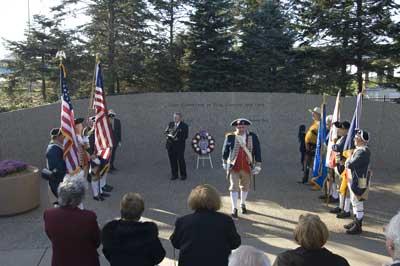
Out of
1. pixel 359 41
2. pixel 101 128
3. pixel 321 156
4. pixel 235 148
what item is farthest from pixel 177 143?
pixel 359 41

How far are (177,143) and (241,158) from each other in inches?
137

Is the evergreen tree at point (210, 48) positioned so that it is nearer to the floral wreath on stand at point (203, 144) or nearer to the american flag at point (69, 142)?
the floral wreath on stand at point (203, 144)

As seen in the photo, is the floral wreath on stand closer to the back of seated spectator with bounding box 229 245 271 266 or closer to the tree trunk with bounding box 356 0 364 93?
the tree trunk with bounding box 356 0 364 93

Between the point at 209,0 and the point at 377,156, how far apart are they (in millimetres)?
10439

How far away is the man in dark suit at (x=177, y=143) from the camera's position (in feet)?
37.1

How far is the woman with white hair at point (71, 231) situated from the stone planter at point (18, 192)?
187 inches

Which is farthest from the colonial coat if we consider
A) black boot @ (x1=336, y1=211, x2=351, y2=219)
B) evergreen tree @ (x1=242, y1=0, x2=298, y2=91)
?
evergreen tree @ (x1=242, y1=0, x2=298, y2=91)

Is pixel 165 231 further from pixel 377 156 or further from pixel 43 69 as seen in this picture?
pixel 43 69

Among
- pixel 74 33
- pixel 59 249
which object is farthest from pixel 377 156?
pixel 74 33

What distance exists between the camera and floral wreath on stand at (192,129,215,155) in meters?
13.0

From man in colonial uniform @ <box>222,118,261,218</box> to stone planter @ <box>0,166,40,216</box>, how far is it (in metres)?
4.22

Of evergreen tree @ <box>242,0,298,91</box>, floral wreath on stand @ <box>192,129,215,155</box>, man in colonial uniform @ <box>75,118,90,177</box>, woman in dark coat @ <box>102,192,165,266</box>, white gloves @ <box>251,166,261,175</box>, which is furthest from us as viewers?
evergreen tree @ <box>242,0,298,91</box>

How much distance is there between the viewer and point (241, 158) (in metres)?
8.30

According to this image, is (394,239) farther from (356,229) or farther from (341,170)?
A: (341,170)
